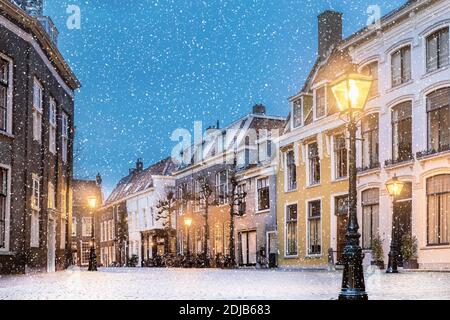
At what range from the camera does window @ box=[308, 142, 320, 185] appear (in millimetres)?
27688

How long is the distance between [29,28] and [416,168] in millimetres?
11585

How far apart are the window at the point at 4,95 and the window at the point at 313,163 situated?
14061mm

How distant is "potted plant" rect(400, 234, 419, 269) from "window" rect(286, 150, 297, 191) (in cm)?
860

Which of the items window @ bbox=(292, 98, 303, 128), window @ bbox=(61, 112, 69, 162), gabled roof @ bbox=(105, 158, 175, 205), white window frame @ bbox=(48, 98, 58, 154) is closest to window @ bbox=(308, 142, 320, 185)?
window @ bbox=(292, 98, 303, 128)

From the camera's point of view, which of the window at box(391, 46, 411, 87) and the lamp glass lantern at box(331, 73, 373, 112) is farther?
the window at box(391, 46, 411, 87)

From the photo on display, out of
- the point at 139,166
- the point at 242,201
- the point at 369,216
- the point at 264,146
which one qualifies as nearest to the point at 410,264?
the point at 369,216

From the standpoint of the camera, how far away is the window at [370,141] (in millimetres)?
23906

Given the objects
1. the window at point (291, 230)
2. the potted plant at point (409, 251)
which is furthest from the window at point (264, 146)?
the potted plant at point (409, 251)

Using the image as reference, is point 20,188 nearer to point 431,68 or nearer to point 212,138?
point 431,68

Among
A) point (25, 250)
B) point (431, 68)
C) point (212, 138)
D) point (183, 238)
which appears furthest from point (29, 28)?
point (183, 238)

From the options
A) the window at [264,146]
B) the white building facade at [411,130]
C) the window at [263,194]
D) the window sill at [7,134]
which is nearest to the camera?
the window sill at [7,134]

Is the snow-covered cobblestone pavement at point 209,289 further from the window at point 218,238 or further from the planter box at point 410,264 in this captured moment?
the window at point 218,238

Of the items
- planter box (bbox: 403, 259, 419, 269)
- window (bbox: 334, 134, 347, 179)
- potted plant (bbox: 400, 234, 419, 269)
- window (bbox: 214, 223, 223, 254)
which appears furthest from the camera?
window (bbox: 214, 223, 223, 254)

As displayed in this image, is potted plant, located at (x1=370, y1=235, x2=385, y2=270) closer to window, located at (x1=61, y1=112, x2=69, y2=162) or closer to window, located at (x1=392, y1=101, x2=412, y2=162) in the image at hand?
window, located at (x1=392, y1=101, x2=412, y2=162)
